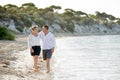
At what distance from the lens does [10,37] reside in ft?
110

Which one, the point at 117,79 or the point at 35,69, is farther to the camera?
the point at 35,69

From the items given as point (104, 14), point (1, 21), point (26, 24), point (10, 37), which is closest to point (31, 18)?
point (26, 24)

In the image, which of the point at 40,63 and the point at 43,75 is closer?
the point at 43,75

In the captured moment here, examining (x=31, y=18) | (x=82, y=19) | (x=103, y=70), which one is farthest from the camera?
(x=82, y=19)

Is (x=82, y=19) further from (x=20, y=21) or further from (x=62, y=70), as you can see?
(x=62, y=70)

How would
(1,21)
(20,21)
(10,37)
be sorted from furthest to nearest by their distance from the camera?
(20,21), (1,21), (10,37)

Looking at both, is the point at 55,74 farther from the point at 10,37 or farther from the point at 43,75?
the point at 10,37

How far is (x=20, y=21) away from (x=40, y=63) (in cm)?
5231

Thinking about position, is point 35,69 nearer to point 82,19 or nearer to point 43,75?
point 43,75

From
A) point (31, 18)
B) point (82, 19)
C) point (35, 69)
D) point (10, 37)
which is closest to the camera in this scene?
point (35, 69)

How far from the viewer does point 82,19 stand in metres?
107

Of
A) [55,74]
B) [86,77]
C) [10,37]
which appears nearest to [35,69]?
[55,74]

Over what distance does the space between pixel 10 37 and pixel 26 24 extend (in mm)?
34586

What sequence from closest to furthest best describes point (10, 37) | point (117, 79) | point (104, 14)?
point (117, 79)
point (10, 37)
point (104, 14)
